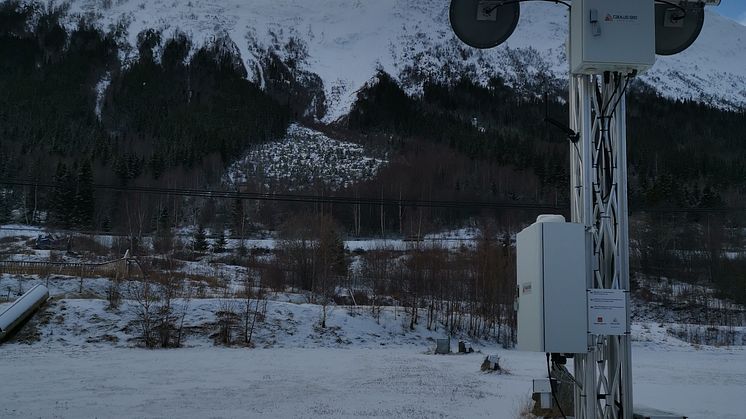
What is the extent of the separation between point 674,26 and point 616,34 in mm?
1218

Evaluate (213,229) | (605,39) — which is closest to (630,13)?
(605,39)

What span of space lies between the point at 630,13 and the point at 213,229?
74759mm

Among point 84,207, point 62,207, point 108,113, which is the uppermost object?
point 108,113

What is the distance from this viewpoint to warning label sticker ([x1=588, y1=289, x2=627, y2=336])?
607cm

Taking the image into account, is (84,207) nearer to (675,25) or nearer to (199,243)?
(199,243)

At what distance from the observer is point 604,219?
6320 millimetres

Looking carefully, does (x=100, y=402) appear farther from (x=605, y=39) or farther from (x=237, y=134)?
(x=237, y=134)

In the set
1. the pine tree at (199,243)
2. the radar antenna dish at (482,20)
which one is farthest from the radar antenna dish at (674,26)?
the pine tree at (199,243)

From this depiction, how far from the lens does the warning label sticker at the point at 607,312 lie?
607 centimetres

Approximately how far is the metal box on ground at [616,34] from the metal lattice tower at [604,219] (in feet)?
0.97

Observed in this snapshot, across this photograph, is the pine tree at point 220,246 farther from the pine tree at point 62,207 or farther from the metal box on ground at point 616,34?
the metal box on ground at point 616,34

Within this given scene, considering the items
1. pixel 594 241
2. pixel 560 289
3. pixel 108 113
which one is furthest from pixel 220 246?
pixel 108 113

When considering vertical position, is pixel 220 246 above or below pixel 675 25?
below

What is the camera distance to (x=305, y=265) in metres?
46.8
